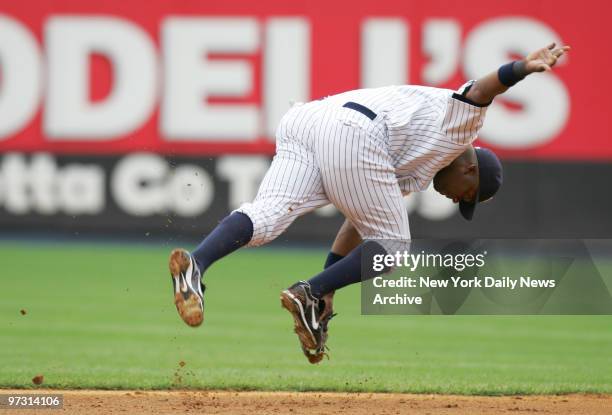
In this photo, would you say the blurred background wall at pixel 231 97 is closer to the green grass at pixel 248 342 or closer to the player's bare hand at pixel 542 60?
the green grass at pixel 248 342

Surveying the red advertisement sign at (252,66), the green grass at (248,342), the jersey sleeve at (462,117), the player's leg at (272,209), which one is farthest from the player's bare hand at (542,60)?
the red advertisement sign at (252,66)

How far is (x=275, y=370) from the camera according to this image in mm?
6867

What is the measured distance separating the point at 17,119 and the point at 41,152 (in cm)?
48

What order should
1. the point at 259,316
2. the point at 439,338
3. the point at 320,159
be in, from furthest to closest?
1. the point at 259,316
2. the point at 439,338
3. the point at 320,159

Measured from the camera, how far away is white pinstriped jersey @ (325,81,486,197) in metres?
4.60

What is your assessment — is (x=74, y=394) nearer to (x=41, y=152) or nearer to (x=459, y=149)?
(x=459, y=149)

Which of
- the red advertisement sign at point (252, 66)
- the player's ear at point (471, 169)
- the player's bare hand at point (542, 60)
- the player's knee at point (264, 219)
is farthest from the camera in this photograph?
the red advertisement sign at point (252, 66)

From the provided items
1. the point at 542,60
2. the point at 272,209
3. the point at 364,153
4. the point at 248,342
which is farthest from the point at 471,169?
the point at 248,342

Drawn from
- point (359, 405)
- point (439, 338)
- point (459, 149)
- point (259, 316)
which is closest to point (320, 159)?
point (459, 149)

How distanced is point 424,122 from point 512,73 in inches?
18.8

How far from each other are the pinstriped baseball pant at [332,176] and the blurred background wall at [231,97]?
7804 millimetres

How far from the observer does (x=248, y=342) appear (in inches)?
315

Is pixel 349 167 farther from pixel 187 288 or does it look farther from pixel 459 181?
pixel 187 288

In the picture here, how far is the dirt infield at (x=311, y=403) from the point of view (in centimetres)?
541
